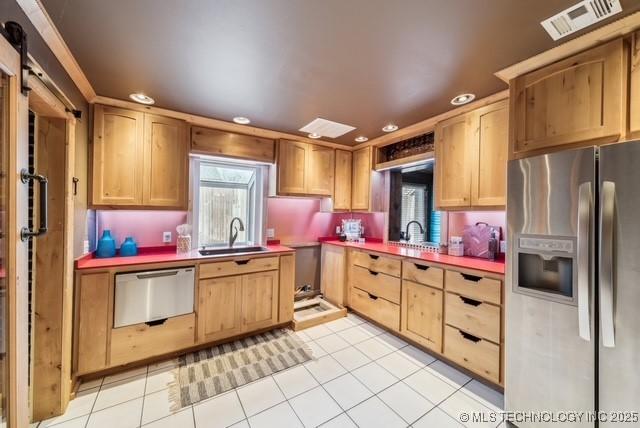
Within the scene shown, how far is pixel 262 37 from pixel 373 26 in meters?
0.60

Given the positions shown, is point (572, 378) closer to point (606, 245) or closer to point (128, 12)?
point (606, 245)

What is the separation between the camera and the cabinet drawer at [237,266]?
2.43m

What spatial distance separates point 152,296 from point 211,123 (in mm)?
1778

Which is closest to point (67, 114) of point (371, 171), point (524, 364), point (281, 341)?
point (281, 341)

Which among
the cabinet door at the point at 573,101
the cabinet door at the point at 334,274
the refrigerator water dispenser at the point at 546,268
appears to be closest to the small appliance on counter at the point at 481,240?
the refrigerator water dispenser at the point at 546,268

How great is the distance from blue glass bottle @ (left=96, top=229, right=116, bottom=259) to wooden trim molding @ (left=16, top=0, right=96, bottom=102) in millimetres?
1202

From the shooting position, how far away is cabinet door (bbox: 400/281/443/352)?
88.9 inches

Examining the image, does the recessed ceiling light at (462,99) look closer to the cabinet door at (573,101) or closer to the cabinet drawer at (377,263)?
the cabinet door at (573,101)

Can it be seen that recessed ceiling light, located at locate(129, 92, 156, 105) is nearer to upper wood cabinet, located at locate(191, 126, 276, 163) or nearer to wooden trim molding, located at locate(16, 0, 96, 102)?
wooden trim molding, located at locate(16, 0, 96, 102)

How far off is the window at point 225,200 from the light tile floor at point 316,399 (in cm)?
141

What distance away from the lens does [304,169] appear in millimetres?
3293

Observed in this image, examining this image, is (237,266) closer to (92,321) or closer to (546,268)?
(92,321)

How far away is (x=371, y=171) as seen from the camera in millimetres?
3395

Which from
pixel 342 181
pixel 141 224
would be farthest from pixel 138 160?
pixel 342 181
